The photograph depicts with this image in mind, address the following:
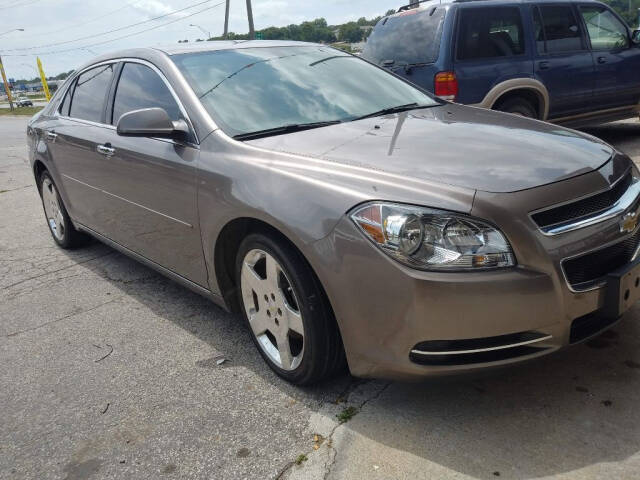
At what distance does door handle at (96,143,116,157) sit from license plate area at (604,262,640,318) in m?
2.90

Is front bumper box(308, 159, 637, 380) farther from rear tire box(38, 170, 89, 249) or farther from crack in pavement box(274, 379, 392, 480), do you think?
rear tire box(38, 170, 89, 249)

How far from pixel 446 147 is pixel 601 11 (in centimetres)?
607

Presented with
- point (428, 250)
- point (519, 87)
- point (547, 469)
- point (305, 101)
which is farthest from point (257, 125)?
point (519, 87)

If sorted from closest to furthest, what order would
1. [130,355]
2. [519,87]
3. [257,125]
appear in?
1. [257,125]
2. [130,355]
3. [519,87]

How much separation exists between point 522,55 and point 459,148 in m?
4.72

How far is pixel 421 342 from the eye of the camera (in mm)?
2207

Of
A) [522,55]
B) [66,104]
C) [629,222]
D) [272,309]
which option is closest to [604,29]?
[522,55]

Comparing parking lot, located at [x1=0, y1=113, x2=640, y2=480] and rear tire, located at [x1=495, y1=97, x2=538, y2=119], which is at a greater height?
rear tire, located at [x1=495, y1=97, x2=538, y2=119]

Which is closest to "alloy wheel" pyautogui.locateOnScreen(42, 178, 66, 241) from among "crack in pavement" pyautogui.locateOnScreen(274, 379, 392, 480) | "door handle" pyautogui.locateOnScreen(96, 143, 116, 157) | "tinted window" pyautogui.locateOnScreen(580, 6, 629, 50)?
"door handle" pyautogui.locateOnScreen(96, 143, 116, 157)

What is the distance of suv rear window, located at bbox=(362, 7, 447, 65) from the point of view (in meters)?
6.47

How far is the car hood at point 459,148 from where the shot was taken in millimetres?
2326

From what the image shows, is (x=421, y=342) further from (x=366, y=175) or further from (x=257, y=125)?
(x=257, y=125)

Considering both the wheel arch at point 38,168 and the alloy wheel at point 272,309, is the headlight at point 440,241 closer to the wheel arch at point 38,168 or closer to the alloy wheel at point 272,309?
the alloy wheel at point 272,309

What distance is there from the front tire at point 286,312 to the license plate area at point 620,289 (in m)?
1.06
